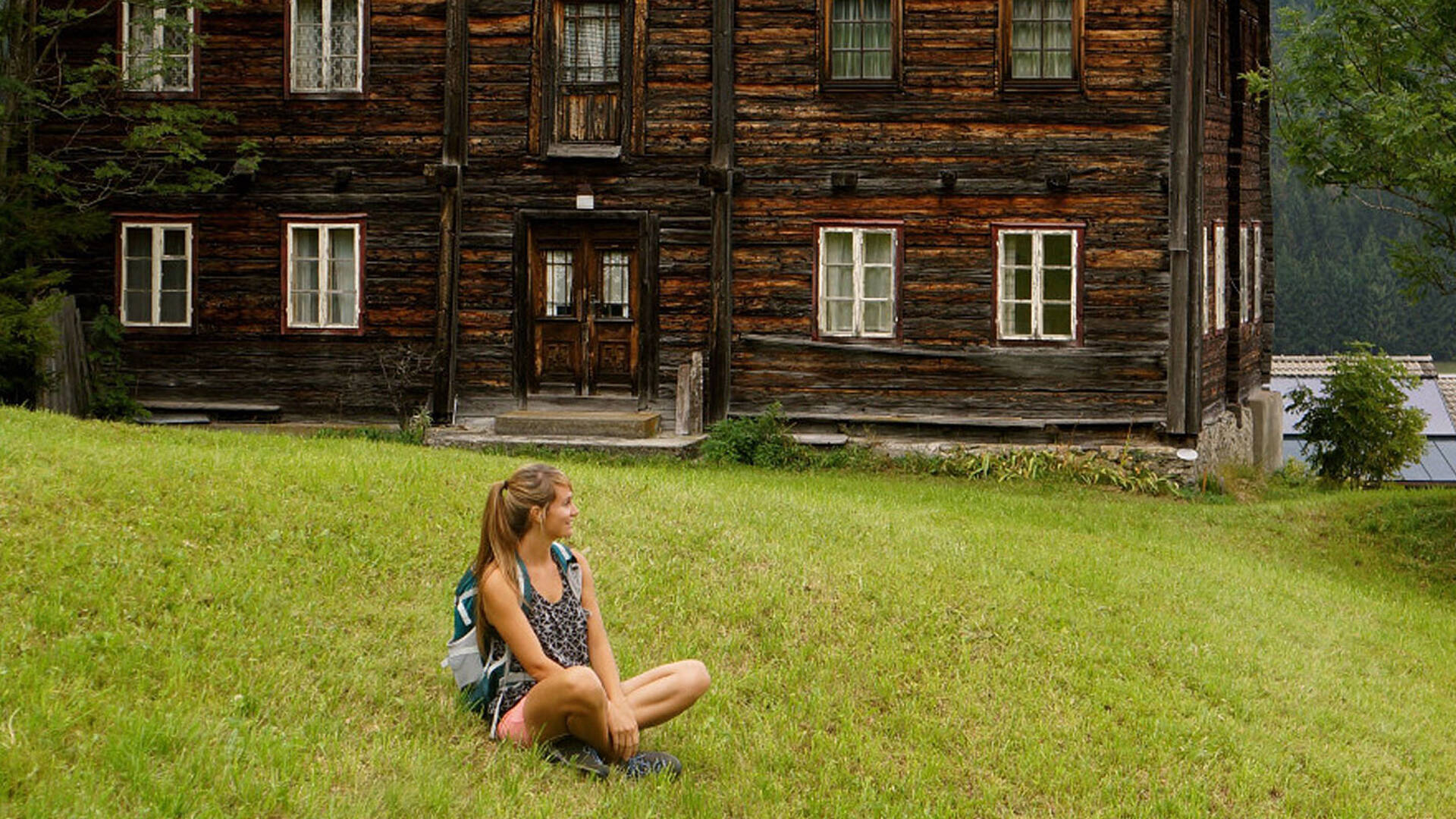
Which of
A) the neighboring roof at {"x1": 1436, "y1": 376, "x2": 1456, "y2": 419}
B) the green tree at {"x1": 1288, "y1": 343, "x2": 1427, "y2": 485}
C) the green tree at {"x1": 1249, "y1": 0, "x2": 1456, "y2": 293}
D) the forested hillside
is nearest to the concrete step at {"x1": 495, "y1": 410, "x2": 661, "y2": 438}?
the green tree at {"x1": 1249, "y1": 0, "x2": 1456, "y2": 293}

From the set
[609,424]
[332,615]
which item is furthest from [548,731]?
[609,424]

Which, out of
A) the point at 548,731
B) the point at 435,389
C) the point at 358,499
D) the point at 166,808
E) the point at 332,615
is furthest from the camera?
the point at 435,389

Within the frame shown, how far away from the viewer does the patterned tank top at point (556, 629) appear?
7.81 m

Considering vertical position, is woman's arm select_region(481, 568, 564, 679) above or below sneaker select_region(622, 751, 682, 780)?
above

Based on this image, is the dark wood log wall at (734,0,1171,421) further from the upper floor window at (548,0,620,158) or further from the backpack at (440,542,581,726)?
the backpack at (440,542,581,726)

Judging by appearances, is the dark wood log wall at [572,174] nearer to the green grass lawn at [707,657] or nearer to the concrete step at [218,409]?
the concrete step at [218,409]

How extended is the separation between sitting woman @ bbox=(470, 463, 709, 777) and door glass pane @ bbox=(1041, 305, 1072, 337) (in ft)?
44.6

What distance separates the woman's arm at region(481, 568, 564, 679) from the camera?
757cm

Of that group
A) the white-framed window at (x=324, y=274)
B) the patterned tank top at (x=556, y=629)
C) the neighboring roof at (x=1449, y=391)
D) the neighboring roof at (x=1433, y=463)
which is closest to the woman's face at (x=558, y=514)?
the patterned tank top at (x=556, y=629)

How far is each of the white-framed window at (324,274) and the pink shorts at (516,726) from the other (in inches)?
577

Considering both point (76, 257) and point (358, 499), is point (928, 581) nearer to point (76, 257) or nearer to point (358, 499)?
point (358, 499)

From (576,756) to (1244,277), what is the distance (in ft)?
68.8

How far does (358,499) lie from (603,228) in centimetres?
961

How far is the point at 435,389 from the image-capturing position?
21469 mm
